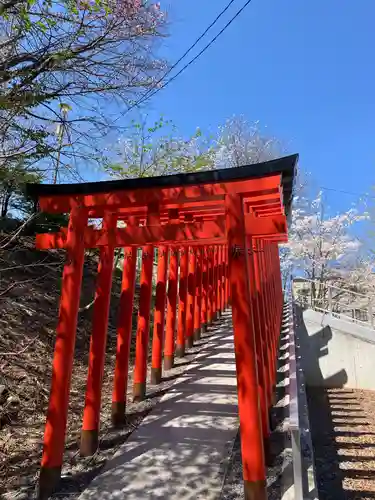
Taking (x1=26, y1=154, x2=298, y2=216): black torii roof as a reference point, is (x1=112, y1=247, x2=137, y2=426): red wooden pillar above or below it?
below

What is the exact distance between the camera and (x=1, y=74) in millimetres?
4074

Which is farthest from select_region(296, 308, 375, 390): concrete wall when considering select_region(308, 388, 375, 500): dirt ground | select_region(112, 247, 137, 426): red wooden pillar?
select_region(112, 247, 137, 426): red wooden pillar

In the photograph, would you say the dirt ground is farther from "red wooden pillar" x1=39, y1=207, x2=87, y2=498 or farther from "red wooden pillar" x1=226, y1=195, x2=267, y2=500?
"red wooden pillar" x1=39, y1=207, x2=87, y2=498

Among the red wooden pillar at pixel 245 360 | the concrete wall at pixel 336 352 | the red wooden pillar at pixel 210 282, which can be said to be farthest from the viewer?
the concrete wall at pixel 336 352

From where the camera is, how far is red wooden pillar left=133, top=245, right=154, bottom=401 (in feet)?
20.7

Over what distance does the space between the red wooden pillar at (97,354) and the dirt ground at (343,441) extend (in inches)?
187

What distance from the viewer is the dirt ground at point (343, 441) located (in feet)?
23.6

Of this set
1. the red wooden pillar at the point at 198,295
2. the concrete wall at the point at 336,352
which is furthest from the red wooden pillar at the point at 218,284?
the concrete wall at the point at 336,352

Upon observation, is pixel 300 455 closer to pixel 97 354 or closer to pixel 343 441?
pixel 97 354

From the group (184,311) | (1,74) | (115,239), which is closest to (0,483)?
(115,239)

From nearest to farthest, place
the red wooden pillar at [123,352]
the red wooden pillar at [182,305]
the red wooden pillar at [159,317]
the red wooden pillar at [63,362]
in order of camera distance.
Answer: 1. the red wooden pillar at [63,362]
2. the red wooden pillar at [123,352]
3. the red wooden pillar at [159,317]
4. the red wooden pillar at [182,305]

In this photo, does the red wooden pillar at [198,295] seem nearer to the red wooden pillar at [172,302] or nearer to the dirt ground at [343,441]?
the red wooden pillar at [172,302]

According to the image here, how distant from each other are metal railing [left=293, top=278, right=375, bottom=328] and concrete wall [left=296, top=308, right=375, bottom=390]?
25.5 inches

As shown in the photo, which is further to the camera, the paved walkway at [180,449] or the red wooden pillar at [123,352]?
the red wooden pillar at [123,352]
